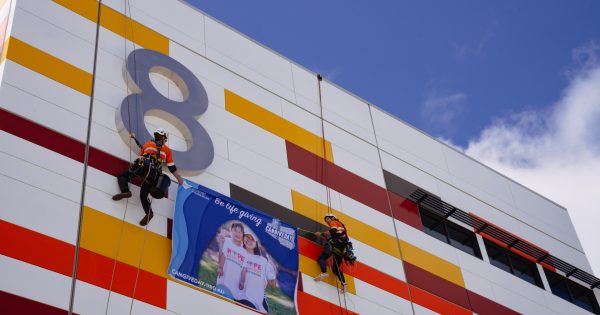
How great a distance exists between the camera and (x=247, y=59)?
14.5 meters

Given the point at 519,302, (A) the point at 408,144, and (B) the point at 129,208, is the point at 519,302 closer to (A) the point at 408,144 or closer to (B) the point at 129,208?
(A) the point at 408,144

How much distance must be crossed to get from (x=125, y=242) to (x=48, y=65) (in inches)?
118

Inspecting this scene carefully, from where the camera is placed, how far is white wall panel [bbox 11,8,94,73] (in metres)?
10.6

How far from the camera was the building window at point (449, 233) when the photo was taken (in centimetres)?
1556

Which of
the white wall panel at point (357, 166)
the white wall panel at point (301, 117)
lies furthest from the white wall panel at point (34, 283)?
the white wall panel at point (357, 166)

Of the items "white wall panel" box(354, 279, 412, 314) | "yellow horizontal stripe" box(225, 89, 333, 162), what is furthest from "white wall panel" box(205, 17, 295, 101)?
"white wall panel" box(354, 279, 412, 314)

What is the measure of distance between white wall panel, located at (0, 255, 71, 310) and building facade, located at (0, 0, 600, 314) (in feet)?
0.04

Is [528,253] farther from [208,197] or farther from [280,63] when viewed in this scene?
[208,197]

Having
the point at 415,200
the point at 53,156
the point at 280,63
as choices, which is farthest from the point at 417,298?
the point at 53,156

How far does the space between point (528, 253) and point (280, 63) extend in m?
7.64

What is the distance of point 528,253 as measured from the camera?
17.4 meters

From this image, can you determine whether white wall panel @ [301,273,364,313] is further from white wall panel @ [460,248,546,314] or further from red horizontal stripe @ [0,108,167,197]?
white wall panel @ [460,248,546,314]

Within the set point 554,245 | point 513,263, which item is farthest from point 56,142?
point 554,245

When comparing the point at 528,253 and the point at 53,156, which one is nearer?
the point at 53,156
